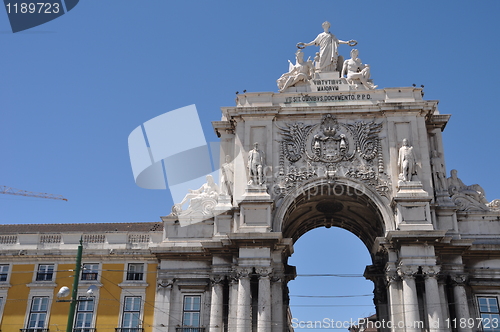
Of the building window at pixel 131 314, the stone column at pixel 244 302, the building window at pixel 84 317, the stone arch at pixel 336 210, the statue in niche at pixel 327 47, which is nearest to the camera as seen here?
the stone column at pixel 244 302

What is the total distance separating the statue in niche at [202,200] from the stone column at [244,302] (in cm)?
476

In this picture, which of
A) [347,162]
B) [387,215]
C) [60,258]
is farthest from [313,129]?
[60,258]

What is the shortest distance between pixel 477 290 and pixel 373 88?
12.4 m

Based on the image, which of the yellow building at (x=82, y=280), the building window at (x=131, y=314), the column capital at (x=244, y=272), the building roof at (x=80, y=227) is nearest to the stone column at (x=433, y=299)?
the column capital at (x=244, y=272)

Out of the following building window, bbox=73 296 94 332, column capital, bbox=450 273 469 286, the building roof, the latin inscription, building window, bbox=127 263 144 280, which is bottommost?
building window, bbox=73 296 94 332

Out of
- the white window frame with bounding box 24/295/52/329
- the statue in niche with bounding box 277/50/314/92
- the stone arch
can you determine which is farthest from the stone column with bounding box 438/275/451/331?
the white window frame with bounding box 24/295/52/329

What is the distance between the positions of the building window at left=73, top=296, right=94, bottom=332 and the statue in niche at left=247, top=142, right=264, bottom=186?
1061 cm

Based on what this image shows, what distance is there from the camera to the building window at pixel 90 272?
34487 mm

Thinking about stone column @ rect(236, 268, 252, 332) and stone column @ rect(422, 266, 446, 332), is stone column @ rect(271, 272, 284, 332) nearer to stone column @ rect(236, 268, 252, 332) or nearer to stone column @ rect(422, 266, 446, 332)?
stone column @ rect(236, 268, 252, 332)

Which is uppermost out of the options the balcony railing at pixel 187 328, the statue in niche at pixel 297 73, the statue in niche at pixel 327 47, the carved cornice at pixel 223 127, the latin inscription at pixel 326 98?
the statue in niche at pixel 327 47

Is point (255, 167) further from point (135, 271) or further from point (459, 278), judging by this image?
point (459, 278)

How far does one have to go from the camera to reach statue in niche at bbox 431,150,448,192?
3419 centimetres

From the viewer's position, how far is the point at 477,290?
32156 millimetres

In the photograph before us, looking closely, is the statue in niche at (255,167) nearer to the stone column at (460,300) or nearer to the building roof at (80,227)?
the building roof at (80,227)
